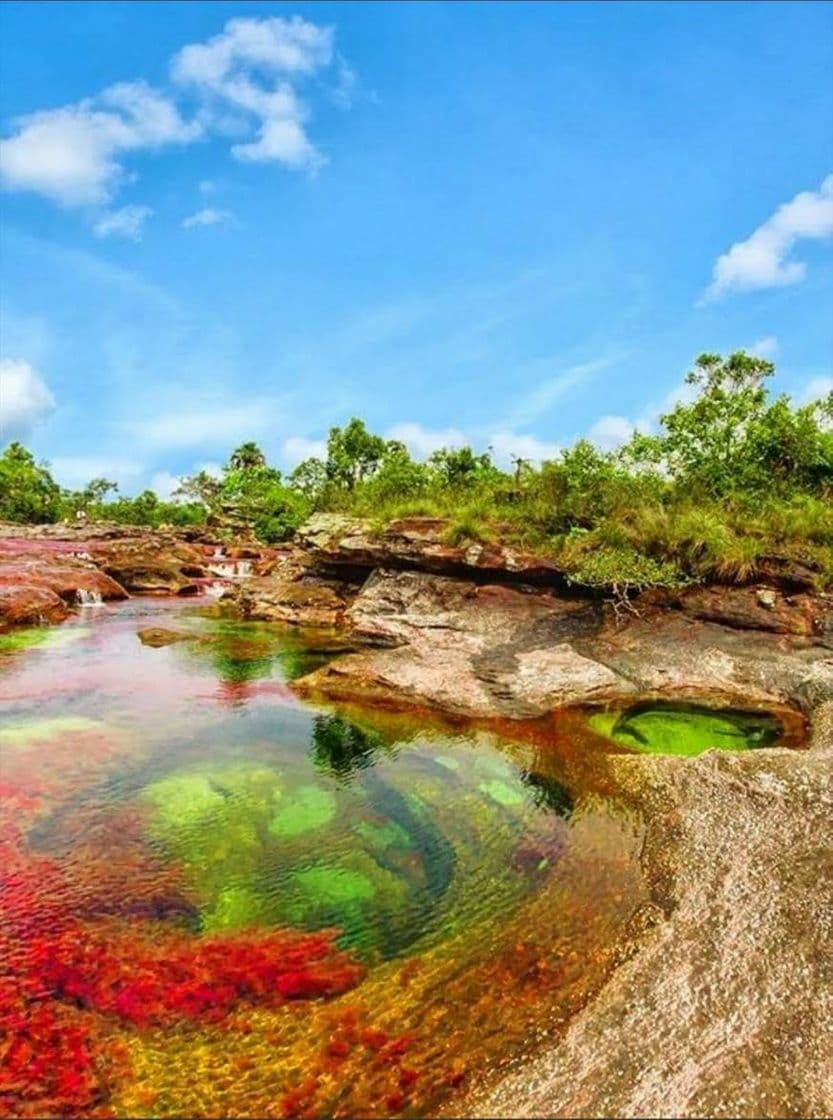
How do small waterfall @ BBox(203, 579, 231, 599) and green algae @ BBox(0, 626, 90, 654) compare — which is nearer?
green algae @ BBox(0, 626, 90, 654)

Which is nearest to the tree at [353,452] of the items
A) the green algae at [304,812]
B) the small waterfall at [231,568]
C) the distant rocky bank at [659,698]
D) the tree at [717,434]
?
the small waterfall at [231,568]

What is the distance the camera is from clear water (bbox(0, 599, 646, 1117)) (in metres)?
5.75

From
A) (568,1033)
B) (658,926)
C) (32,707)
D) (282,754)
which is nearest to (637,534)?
(282,754)

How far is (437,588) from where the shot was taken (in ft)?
76.0

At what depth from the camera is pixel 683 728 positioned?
→ 49.0ft

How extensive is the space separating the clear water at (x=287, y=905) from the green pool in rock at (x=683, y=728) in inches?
52.0

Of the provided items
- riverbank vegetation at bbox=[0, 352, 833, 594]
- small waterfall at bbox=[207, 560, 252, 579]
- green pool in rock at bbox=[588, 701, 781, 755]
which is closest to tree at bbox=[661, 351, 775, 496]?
riverbank vegetation at bbox=[0, 352, 833, 594]

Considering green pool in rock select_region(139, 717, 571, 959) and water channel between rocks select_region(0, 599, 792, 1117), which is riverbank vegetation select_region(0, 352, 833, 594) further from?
green pool in rock select_region(139, 717, 571, 959)

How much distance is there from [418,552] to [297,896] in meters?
15.8

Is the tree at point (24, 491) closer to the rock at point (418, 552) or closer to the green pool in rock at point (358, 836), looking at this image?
the rock at point (418, 552)

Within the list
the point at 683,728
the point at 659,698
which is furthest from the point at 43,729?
the point at 659,698

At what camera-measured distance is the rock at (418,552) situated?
21672mm

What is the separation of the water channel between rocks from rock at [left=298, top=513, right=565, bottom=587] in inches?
274

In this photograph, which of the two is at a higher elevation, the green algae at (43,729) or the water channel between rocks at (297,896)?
the green algae at (43,729)
